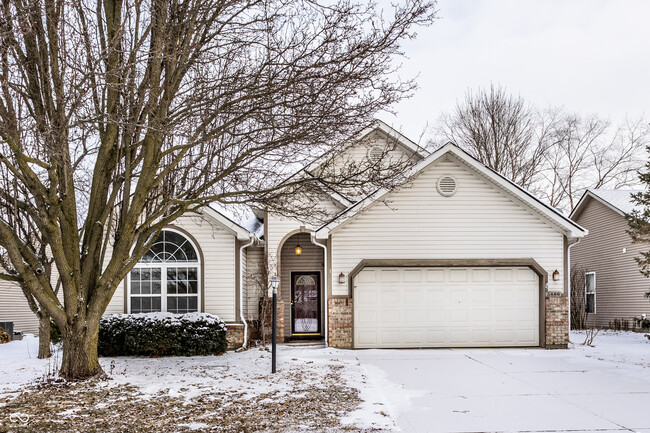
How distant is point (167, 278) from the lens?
51.0ft

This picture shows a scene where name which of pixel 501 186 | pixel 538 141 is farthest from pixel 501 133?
pixel 501 186

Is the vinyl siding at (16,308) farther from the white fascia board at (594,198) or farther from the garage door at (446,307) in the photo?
the white fascia board at (594,198)

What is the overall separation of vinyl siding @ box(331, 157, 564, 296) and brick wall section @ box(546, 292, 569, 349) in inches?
11.4

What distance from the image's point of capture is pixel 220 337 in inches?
575

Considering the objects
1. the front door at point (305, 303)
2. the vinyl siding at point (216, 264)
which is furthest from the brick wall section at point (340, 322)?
the front door at point (305, 303)

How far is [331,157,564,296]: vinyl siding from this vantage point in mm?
15312

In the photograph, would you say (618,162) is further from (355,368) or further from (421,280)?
(355,368)

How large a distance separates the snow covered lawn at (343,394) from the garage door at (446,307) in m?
1.37

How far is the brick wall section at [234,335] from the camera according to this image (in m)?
15.3

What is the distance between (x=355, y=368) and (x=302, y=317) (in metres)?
7.43

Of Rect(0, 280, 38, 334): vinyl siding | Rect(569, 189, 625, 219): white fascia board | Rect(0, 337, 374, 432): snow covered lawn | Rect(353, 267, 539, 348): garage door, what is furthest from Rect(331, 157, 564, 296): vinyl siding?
Rect(0, 280, 38, 334): vinyl siding

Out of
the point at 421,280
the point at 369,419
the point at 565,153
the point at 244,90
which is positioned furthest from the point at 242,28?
the point at 565,153

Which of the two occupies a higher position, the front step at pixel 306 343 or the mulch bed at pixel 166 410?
the mulch bed at pixel 166 410

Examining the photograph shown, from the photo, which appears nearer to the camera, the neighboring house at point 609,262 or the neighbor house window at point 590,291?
the neighboring house at point 609,262
